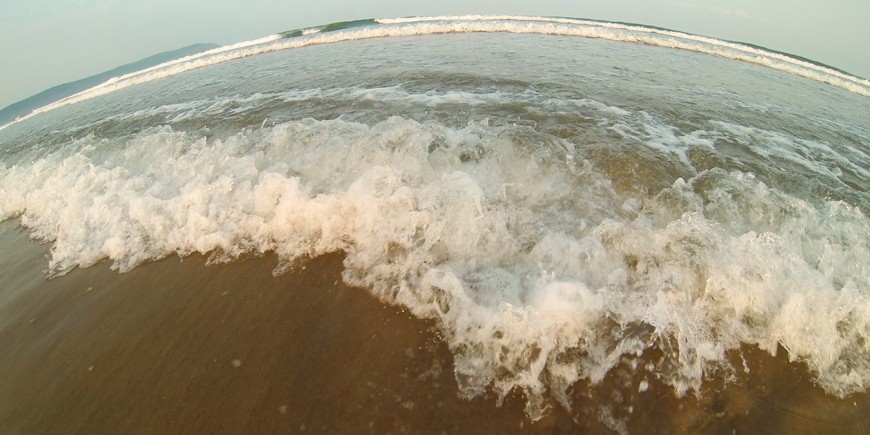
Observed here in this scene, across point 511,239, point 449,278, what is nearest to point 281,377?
point 449,278

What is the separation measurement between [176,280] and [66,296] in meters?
1.51

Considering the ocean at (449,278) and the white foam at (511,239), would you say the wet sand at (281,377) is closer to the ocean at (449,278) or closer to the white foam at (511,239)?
the ocean at (449,278)

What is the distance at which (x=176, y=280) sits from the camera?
14.6 feet

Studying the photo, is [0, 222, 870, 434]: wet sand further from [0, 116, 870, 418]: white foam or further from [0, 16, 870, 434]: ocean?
[0, 116, 870, 418]: white foam

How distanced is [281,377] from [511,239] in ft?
8.97

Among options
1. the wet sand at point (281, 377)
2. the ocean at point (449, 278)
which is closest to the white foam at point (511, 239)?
the ocean at point (449, 278)

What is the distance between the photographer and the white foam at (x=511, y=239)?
3078 mm

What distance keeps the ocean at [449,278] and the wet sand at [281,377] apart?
20mm

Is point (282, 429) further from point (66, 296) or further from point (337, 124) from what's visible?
point (337, 124)

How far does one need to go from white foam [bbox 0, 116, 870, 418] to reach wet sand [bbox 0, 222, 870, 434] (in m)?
0.19

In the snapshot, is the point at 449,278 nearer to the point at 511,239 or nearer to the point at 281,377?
the point at 511,239

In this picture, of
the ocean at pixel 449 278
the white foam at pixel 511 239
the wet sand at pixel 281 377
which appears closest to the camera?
the wet sand at pixel 281 377

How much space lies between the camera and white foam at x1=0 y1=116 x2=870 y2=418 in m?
3.08

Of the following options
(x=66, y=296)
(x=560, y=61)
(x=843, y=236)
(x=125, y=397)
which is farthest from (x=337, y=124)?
(x=560, y=61)
